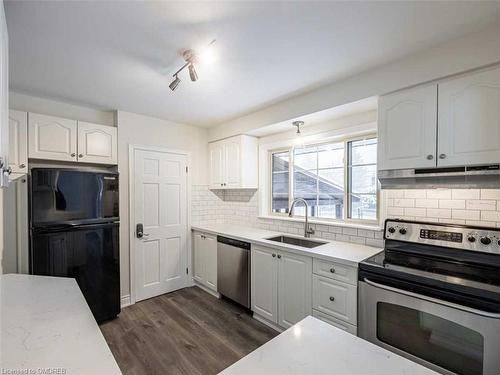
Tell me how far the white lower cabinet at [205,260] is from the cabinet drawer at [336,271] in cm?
146

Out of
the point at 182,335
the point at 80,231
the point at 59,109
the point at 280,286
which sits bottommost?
the point at 182,335

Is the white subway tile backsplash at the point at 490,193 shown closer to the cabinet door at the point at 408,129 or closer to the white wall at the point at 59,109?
the cabinet door at the point at 408,129

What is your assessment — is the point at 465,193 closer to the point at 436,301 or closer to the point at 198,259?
the point at 436,301

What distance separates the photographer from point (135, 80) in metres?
2.13

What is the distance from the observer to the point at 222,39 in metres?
1.56

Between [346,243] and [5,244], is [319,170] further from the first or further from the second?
[5,244]

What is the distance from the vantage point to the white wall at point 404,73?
1500mm

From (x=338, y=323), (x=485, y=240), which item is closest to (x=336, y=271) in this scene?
(x=338, y=323)

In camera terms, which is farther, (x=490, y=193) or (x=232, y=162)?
(x=232, y=162)

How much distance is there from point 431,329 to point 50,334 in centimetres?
195

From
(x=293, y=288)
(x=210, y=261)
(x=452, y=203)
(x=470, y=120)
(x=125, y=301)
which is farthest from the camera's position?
(x=210, y=261)

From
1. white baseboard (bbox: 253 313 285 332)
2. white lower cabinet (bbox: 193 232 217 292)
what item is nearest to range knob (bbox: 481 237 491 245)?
white baseboard (bbox: 253 313 285 332)

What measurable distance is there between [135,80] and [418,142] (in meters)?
2.33

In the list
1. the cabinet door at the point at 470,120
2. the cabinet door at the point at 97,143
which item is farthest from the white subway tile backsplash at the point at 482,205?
the cabinet door at the point at 97,143
